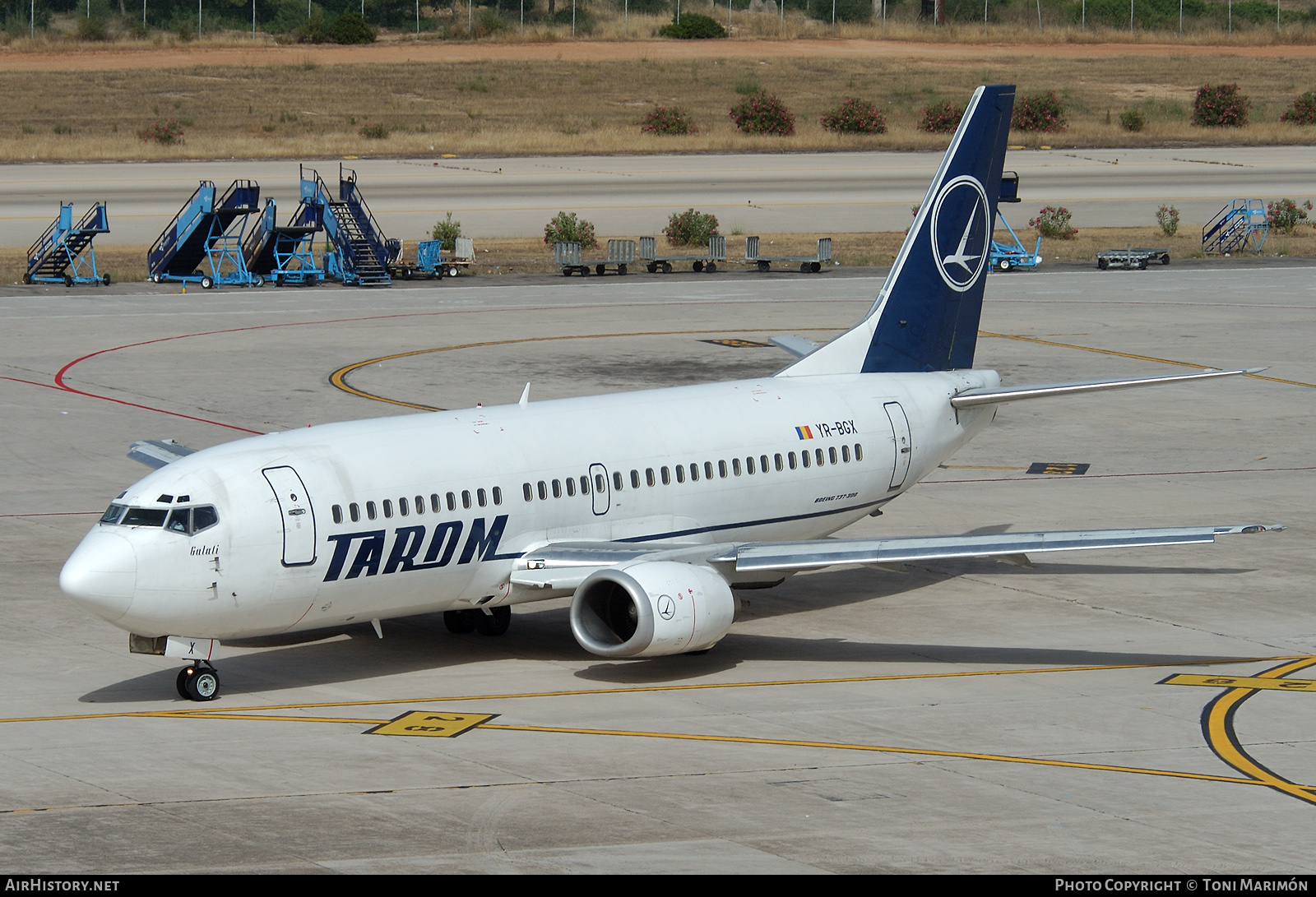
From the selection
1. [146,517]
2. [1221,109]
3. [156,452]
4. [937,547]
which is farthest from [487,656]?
[1221,109]

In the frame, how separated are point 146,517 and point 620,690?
767cm

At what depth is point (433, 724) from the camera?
80.0 ft

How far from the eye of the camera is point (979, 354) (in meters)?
61.4

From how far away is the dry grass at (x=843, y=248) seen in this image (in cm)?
8769

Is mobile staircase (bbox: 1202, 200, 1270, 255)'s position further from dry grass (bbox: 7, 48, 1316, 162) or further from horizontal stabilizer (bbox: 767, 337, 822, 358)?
horizontal stabilizer (bbox: 767, 337, 822, 358)

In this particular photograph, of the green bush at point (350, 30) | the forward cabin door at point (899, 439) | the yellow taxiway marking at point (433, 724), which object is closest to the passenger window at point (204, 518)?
the yellow taxiway marking at point (433, 724)

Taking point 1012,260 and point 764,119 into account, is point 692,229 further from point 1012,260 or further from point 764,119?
point 764,119

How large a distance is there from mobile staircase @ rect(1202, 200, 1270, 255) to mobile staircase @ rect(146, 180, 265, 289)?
53.2 meters

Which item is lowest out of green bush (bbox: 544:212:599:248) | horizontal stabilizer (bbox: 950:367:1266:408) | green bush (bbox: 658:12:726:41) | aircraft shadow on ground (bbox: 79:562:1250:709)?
→ aircraft shadow on ground (bbox: 79:562:1250:709)

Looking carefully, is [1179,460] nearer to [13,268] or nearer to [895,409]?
[895,409]

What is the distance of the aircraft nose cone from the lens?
79.6 feet

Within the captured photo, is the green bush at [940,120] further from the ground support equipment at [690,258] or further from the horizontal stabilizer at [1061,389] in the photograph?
the horizontal stabilizer at [1061,389]

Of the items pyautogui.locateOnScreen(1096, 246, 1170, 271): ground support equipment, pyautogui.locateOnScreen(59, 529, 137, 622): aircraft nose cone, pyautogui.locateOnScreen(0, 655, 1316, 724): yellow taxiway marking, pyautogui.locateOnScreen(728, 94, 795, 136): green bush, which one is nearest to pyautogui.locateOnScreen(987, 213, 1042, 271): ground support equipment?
pyautogui.locateOnScreen(1096, 246, 1170, 271): ground support equipment

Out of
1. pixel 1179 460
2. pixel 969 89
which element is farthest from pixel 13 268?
pixel 969 89
